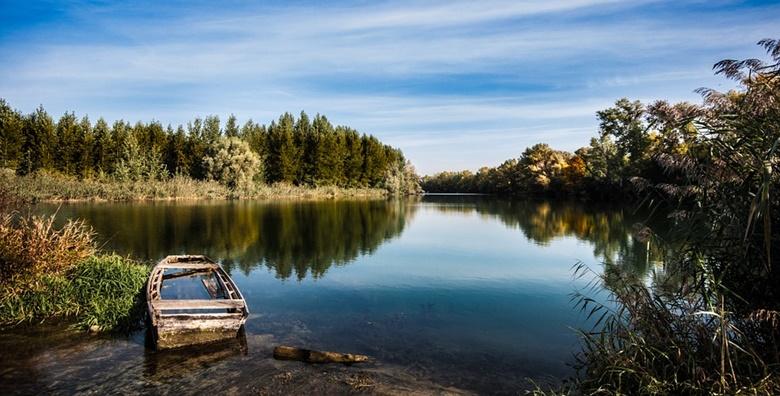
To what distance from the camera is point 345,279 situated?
53.6 ft

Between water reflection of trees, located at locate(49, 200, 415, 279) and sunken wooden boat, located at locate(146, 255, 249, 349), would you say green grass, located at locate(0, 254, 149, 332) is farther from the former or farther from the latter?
water reflection of trees, located at locate(49, 200, 415, 279)

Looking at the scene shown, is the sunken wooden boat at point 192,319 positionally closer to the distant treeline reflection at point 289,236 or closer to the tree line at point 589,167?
the distant treeline reflection at point 289,236

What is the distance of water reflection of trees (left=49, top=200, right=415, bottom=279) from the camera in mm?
19344

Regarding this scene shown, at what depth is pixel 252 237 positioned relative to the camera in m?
25.6

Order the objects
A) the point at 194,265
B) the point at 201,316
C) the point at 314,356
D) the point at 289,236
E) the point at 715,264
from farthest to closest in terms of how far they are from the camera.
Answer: the point at 289,236
the point at 194,265
the point at 201,316
the point at 314,356
the point at 715,264

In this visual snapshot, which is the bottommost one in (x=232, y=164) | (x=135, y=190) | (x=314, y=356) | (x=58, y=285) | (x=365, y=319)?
(x=365, y=319)

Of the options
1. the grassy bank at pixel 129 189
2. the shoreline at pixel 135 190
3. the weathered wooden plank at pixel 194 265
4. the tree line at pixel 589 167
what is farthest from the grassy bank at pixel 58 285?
the grassy bank at pixel 129 189

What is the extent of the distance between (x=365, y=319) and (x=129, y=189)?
4925 cm

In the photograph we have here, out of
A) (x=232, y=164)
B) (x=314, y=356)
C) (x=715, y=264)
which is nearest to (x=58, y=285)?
(x=314, y=356)

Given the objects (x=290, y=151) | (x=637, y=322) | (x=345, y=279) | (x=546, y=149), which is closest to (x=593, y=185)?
(x=546, y=149)

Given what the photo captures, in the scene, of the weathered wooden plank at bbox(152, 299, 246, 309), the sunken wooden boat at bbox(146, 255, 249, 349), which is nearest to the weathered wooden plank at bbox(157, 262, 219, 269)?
the sunken wooden boat at bbox(146, 255, 249, 349)

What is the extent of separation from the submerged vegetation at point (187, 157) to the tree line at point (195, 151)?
12cm

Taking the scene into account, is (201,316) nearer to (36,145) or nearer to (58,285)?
(58,285)

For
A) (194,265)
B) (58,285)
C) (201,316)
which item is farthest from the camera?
(194,265)
